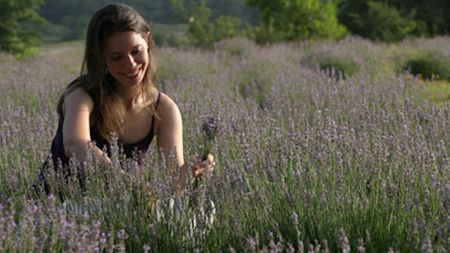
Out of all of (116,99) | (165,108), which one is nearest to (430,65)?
(165,108)

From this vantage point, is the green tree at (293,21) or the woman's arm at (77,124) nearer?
the woman's arm at (77,124)

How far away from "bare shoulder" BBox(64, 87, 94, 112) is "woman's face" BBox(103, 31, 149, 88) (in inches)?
5.9

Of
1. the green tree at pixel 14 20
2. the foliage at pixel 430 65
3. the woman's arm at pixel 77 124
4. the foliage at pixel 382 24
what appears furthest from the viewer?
the foliage at pixel 382 24

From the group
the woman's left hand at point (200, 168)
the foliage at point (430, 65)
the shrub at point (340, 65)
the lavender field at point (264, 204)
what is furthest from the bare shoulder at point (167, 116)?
the foliage at point (430, 65)

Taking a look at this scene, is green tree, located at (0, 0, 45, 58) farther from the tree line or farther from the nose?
the nose

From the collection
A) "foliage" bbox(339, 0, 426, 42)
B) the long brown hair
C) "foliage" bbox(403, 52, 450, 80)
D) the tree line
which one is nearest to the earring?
the long brown hair

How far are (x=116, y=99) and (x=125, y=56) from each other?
0.76ft

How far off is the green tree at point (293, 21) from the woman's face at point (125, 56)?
1355 cm

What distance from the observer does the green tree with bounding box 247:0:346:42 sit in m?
16.6

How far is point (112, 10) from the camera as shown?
309 centimetres

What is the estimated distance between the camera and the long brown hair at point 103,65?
10.1 feet

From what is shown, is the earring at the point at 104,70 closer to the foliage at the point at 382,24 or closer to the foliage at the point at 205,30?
the foliage at the point at 205,30

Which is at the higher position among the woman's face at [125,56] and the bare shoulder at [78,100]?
the woman's face at [125,56]

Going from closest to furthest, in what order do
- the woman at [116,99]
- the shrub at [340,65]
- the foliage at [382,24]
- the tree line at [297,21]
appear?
the woman at [116,99]
the shrub at [340,65]
the tree line at [297,21]
the foliage at [382,24]
